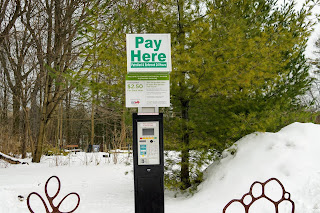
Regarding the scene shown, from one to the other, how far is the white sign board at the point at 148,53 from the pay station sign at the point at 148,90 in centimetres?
11

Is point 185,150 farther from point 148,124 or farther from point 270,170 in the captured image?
point 148,124

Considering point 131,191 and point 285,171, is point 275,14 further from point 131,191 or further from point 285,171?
point 131,191

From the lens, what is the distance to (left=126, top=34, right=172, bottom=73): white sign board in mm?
3975

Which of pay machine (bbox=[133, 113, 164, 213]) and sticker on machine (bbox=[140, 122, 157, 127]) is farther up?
sticker on machine (bbox=[140, 122, 157, 127])

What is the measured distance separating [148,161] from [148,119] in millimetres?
557

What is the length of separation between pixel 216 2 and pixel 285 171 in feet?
12.2

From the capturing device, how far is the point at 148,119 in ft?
13.2

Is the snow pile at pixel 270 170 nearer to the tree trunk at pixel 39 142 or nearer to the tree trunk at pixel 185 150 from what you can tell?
the tree trunk at pixel 185 150

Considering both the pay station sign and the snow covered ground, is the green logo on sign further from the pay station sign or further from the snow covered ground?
the snow covered ground

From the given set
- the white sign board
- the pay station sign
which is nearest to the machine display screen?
the pay station sign

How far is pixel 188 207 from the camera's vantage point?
4961 mm

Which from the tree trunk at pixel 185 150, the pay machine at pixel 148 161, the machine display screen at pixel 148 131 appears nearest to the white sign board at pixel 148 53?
the pay machine at pixel 148 161

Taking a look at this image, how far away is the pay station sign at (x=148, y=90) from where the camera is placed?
4.02 meters

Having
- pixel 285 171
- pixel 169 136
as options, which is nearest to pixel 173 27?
pixel 169 136
